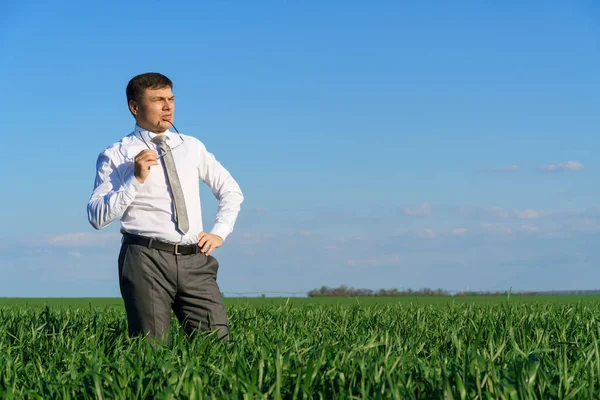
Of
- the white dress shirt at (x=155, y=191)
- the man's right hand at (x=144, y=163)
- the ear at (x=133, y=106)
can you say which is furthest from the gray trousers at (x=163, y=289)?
the ear at (x=133, y=106)

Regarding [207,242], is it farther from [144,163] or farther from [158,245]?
[144,163]

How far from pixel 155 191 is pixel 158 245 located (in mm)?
429

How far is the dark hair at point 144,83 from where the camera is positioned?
17.8 ft

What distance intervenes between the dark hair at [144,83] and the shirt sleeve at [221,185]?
0.61 metres

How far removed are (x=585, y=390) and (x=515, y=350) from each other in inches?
26.3

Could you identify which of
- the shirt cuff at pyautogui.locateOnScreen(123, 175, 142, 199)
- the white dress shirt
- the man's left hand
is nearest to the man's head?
the white dress shirt

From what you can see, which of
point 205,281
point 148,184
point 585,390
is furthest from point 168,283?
point 585,390

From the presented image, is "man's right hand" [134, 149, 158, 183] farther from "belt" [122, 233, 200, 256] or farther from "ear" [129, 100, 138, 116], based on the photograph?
"ear" [129, 100, 138, 116]

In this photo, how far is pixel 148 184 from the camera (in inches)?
207

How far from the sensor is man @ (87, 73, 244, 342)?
Result: 201 inches

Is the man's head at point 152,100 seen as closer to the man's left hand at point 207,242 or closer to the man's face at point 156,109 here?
the man's face at point 156,109

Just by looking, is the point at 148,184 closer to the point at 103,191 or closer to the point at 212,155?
the point at 103,191

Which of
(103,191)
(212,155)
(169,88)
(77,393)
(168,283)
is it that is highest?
(169,88)

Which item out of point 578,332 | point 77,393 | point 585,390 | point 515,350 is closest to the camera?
point 585,390
